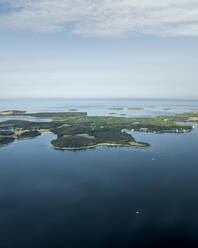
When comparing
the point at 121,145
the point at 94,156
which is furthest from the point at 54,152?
the point at 121,145

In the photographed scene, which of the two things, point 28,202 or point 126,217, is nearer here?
point 126,217

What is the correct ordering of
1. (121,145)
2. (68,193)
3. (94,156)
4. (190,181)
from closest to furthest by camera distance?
(68,193)
(190,181)
(94,156)
(121,145)

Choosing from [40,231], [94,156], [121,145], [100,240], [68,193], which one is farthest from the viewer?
[121,145]

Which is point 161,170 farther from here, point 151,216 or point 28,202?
point 28,202

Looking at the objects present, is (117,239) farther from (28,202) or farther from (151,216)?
(28,202)

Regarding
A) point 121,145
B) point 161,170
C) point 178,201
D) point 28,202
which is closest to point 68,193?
point 28,202

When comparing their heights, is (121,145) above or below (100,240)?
above
